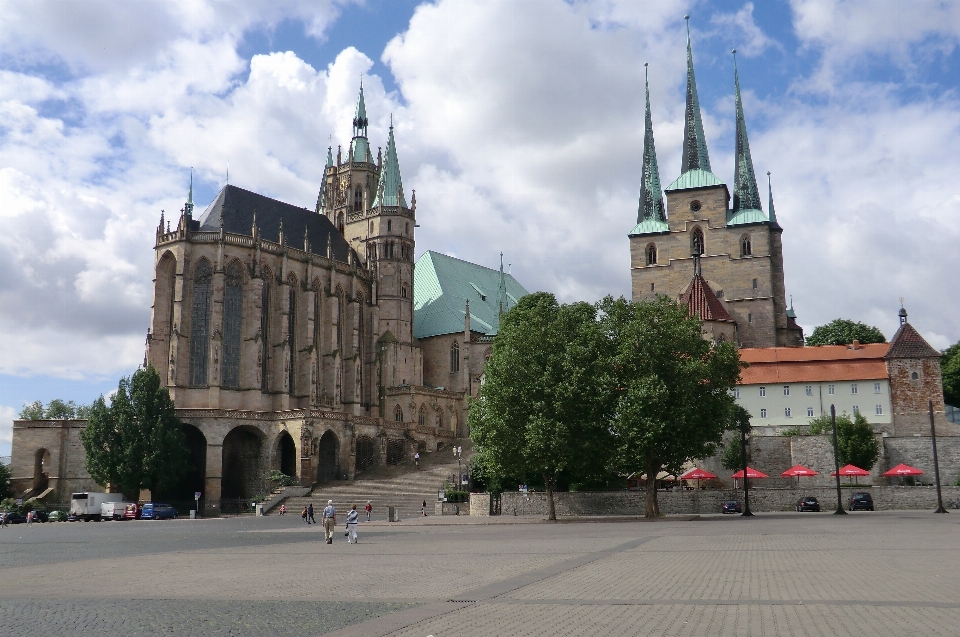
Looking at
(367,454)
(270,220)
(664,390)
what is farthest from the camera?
(270,220)

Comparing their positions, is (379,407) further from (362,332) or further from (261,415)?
(261,415)

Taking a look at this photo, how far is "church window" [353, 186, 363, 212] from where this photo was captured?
104 m

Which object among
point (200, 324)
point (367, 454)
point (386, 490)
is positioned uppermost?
point (200, 324)

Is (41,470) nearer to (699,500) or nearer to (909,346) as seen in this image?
(699,500)

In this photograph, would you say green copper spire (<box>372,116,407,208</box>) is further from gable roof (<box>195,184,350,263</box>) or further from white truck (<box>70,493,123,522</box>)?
white truck (<box>70,493,123,522</box>)

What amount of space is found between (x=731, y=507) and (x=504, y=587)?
4127 centimetres

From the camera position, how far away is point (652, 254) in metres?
101

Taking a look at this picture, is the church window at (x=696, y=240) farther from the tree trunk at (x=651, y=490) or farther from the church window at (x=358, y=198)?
the tree trunk at (x=651, y=490)

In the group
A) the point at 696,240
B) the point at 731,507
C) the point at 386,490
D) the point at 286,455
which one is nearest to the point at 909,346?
the point at 731,507

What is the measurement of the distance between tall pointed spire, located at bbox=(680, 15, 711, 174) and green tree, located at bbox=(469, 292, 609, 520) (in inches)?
2251

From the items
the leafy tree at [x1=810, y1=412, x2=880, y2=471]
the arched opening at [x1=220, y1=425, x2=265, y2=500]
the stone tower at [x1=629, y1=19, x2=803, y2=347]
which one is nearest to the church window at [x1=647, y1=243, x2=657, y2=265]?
the stone tower at [x1=629, y1=19, x2=803, y2=347]

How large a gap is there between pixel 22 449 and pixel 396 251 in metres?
38.3

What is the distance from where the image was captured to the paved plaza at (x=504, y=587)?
1204 cm

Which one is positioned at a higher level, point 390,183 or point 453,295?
point 390,183
